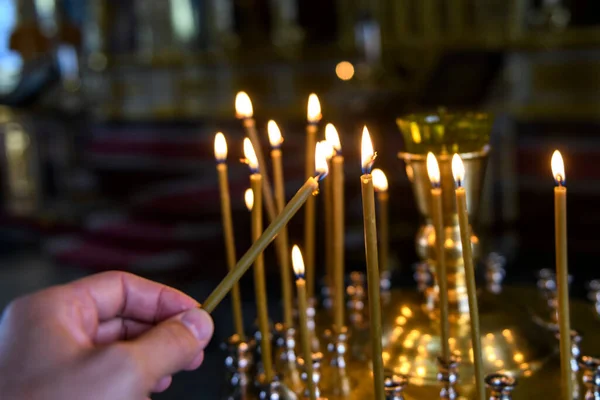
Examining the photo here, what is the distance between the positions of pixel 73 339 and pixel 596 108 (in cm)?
464

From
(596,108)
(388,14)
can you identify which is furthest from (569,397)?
(388,14)

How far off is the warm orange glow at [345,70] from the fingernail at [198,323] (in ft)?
15.7

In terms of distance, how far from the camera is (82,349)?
541 mm

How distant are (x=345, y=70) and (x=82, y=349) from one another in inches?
193

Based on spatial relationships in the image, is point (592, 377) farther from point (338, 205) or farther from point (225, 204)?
point (225, 204)

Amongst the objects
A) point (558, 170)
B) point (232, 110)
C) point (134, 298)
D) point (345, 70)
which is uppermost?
point (558, 170)

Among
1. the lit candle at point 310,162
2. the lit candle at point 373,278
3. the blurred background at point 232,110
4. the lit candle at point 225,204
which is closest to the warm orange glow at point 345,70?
the blurred background at point 232,110

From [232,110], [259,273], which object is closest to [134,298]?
[259,273]

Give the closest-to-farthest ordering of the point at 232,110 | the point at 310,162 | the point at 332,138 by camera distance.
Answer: the point at 332,138, the point at 310,162, the point at 232,110

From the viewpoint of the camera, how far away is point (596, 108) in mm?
4645

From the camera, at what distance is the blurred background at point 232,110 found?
12.3 feet

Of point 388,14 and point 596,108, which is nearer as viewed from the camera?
point 596,108

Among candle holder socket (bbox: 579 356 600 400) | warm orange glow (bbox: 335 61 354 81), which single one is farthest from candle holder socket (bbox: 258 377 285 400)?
warm orange glow (bbox: 335 61 354 81)

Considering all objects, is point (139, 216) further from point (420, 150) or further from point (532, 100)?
point (420, 150)
